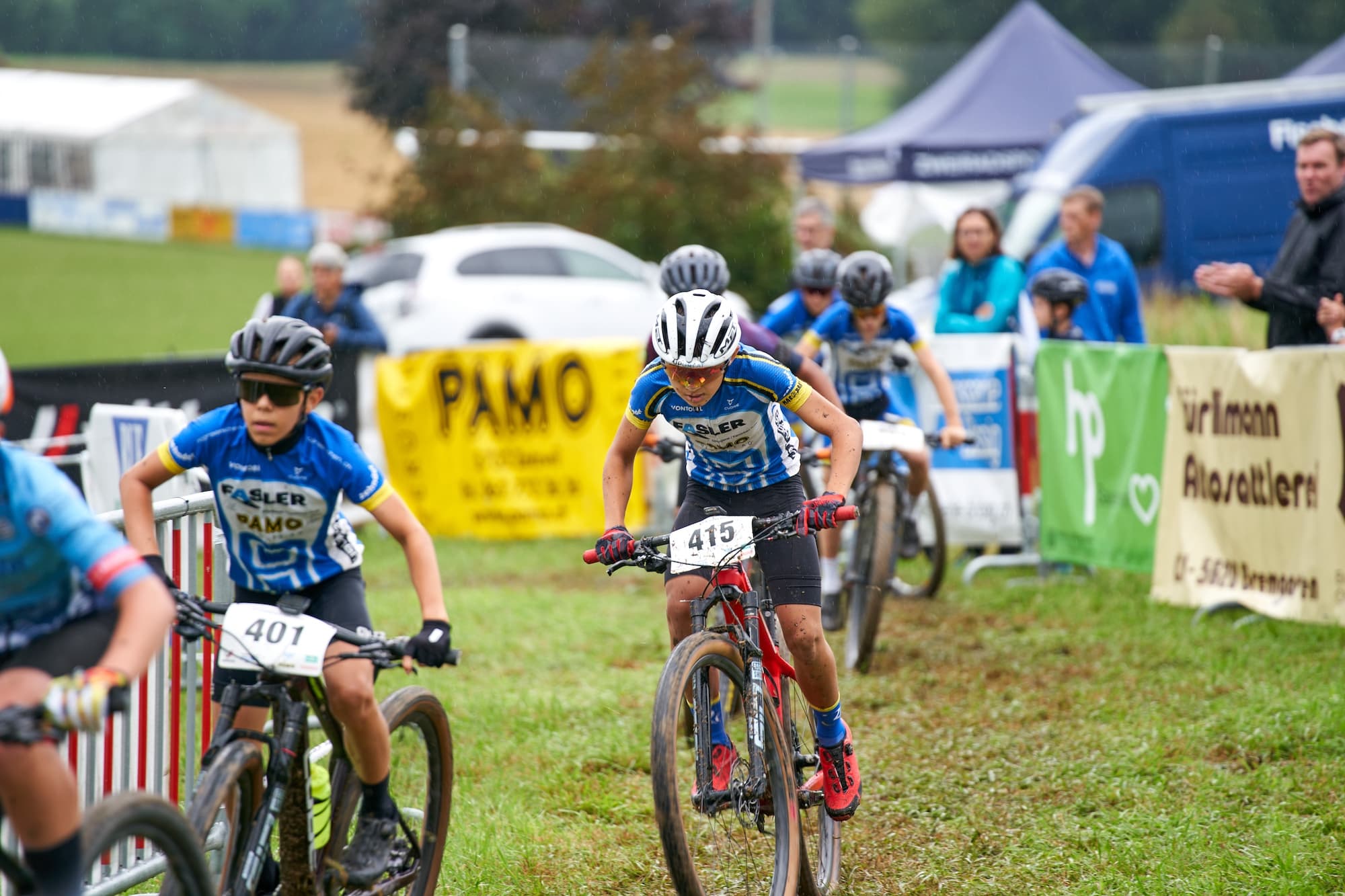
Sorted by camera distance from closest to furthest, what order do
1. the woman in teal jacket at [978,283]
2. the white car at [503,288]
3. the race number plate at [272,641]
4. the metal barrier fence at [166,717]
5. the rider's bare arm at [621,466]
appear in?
the race number plate at [272,641]
the metal barrier fence at [166,717]
the rider's bare arm at [621,466]
the woman in teal jacket at [978,283]
the white car at [503,288]

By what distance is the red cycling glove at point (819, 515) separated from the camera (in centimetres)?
493

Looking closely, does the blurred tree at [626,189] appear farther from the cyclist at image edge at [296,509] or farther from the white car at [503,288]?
the cyclist at image edge at [296,509]

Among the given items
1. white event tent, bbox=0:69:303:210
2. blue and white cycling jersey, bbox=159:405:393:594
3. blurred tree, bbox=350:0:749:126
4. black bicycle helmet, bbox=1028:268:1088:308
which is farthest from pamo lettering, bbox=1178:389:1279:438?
white event tent, bbox=0:69:303:210

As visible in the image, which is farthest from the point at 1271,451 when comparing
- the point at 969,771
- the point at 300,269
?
the point at 300,269

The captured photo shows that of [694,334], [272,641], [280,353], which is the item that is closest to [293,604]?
[272,641]

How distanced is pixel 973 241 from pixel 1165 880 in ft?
19.2

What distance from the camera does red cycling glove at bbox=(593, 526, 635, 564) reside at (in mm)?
4910

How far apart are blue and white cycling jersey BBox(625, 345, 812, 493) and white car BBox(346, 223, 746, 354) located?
13.5m

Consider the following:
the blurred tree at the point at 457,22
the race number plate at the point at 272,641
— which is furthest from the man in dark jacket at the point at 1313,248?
the blurred tree at the point at 457,22

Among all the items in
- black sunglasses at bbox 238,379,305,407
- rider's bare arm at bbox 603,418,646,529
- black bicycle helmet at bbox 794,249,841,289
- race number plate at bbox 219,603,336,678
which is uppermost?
black bicycle helmet at bbox 794,249,841,289

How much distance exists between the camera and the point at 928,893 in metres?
5.37

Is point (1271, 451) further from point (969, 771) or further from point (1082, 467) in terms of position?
point (969, 771)

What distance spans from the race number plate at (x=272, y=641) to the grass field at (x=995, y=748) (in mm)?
1507

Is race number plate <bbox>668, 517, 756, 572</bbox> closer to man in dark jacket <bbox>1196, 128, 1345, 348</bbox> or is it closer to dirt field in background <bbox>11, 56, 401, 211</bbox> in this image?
man in dark jacket <bbox>1196, 128, 1345, 348</bbox>
